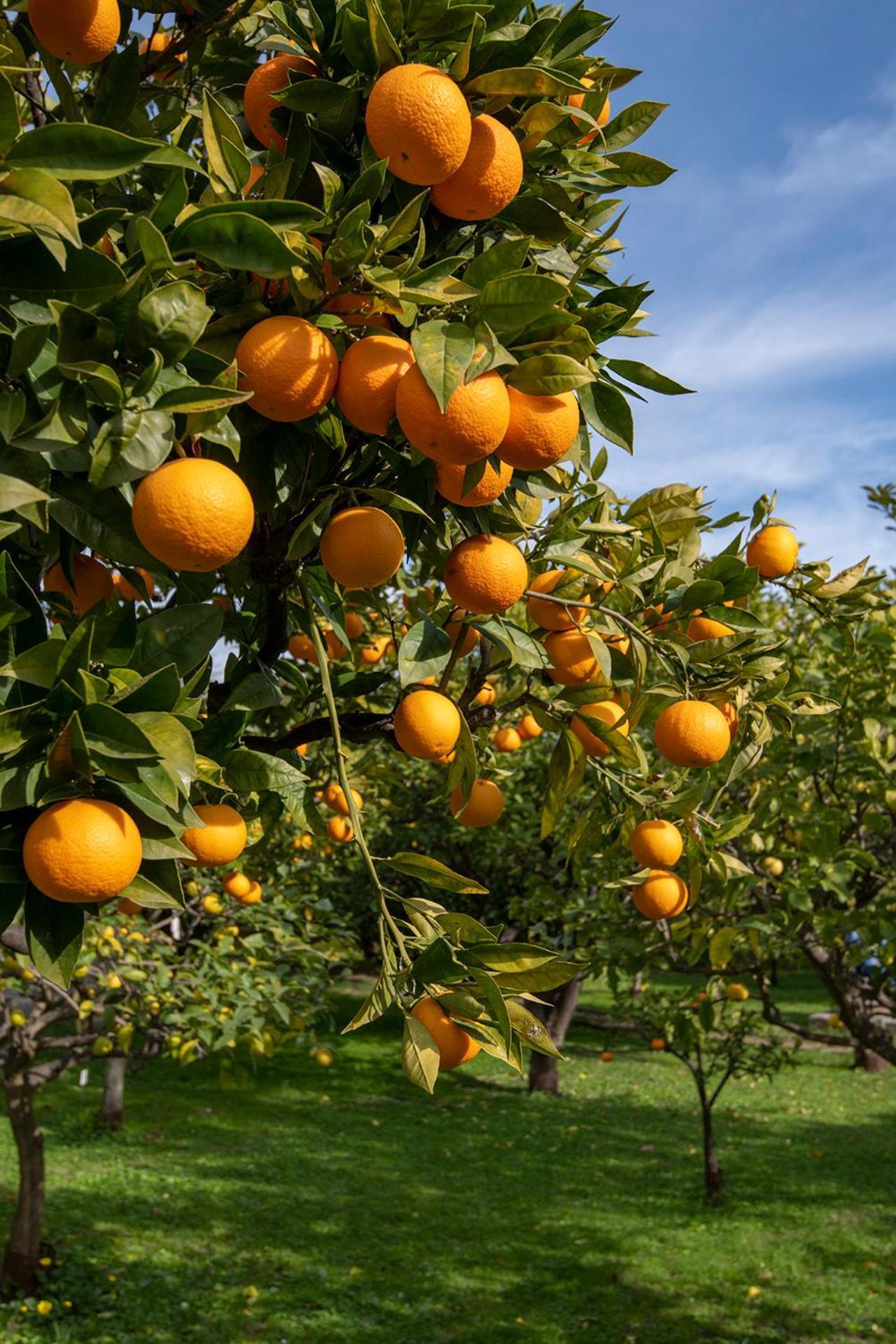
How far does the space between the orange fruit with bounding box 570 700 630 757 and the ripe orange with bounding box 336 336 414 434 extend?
0.76 m

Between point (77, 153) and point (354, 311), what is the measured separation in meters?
0.34

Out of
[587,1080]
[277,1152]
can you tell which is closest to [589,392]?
[277,1152]

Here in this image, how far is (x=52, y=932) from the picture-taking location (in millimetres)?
1095

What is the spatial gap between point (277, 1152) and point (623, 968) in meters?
6.34

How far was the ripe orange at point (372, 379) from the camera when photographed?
110 centimetres

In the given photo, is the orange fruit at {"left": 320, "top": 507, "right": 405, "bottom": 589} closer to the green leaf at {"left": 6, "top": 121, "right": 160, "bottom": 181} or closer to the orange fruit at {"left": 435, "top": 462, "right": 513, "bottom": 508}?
the orange fruit at {"left": 435, "top": 462, "right": 513, "bottom": 508}

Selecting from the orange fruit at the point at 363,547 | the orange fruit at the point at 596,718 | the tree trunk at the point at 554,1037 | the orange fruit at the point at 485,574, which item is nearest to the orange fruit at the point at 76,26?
the orange fruit at the point at 363,547

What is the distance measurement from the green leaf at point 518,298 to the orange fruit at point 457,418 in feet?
0.19

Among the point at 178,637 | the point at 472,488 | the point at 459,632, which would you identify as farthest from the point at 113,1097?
the point at 472,488

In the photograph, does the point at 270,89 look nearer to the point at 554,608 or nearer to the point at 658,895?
the point at 554,608

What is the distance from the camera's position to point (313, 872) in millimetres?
6879

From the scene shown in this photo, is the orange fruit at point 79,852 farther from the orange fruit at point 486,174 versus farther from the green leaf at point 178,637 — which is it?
the orange fruit at point 486,174

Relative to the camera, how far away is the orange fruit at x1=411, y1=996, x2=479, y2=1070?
122 centimetres

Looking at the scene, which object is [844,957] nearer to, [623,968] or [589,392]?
[623,968]
